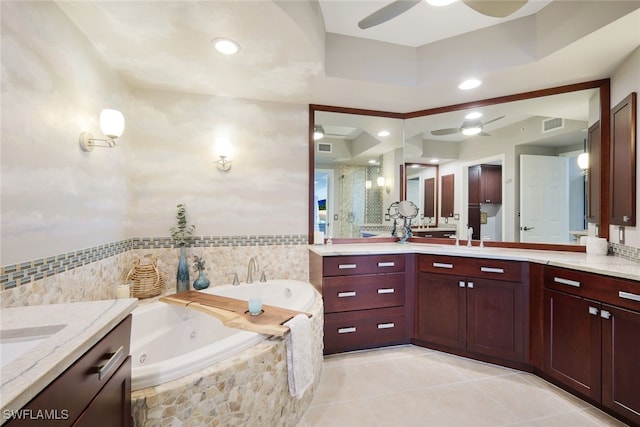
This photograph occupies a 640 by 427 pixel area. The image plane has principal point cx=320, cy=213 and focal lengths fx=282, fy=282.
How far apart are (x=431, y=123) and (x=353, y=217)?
1.32 metres

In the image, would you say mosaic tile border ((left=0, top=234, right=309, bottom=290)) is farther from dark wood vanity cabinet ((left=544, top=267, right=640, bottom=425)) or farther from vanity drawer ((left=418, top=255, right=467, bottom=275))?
dark wood vanity cabinet ((left=544, top=267, right=640, bottom=425))

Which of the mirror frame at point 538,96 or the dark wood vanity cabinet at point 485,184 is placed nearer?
the mirror frame at point 538,96

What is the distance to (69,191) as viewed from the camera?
159cm

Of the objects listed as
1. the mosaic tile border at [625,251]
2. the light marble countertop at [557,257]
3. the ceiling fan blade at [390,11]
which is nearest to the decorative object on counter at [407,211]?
the light marble countertop at [557,257]

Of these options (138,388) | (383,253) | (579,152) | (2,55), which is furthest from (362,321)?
(2,55)

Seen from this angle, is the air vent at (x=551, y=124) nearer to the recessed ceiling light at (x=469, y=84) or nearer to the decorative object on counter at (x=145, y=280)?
the recessed ceiling light at (x=469, y=84)

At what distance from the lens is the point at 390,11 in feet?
4.64

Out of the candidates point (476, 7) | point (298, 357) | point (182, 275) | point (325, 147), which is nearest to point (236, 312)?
point (298, 357)

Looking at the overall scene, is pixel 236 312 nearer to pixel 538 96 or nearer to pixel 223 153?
pixel 223 153

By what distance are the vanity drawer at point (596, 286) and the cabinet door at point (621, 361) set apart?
6 centimetres

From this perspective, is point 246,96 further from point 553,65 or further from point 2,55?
point 553,65

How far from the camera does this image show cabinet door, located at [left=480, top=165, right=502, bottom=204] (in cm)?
277

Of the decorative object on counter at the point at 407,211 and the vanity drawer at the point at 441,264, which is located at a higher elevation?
the decorative object on counter at the point at 407,211

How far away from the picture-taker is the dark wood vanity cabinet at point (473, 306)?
218 cm
